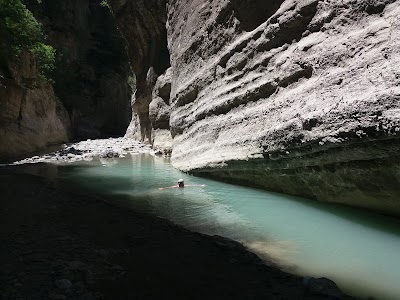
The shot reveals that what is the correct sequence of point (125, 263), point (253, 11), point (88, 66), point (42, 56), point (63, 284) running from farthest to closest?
point (88, 66)
point (42, 56)
point (253, 11)
point (125, 263)
point (63, 284)

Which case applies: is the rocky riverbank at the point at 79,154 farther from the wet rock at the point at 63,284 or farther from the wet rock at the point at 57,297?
the wet rock at the point at 57,297

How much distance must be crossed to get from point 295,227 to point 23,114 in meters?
13.9

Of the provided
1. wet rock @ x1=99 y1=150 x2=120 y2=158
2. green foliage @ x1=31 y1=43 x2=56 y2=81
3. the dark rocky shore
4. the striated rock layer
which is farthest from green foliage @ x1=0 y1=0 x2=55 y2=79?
the dark rocky shore

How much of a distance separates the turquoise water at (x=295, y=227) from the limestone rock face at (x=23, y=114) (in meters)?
6.99

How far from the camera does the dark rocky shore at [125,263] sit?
2740mm

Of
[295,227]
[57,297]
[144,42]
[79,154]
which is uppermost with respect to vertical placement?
[144,42]

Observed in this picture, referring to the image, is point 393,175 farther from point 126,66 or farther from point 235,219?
point 126,66

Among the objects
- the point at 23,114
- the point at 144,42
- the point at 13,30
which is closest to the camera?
the point at 13,30

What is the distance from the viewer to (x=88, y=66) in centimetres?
3644

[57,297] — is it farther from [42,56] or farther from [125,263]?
[42,56]

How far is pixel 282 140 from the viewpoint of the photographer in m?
5.94

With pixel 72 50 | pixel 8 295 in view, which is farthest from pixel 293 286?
pixel 72 50

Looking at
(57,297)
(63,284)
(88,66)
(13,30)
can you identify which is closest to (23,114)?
(13,30)

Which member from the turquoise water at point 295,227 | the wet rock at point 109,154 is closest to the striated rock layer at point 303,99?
the turquoise water at point 295,227
